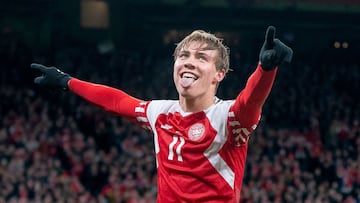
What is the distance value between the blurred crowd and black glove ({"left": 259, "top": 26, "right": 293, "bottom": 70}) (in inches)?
404

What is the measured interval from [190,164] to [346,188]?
1134 centimetres

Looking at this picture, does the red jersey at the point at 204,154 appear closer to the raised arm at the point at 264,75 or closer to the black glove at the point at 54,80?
the raised arm at the point at 264,75

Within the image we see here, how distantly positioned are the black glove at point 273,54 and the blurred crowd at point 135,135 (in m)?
10.3

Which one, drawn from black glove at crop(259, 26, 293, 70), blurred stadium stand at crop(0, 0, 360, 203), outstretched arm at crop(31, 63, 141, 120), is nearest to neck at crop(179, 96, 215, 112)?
outstretched arm at crop(31, 63, 141, 120)

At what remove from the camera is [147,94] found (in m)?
19.3

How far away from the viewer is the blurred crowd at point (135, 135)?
14484mm

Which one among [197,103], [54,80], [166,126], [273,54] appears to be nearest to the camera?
[273,54]

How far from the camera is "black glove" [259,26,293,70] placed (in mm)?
3721

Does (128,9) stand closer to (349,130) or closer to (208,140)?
(349,130)

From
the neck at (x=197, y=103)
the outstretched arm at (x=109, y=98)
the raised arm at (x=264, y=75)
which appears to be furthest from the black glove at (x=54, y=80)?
the raised arm at (x=264, y=75)

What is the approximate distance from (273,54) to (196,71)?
69cm

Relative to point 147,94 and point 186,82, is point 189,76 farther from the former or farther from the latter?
point 147,94

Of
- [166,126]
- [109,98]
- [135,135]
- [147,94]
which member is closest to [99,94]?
[109,98]

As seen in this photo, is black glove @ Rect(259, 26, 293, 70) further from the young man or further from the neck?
the neck
